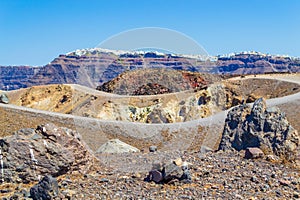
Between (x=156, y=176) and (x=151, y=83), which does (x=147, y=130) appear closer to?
(x=156, y=176)

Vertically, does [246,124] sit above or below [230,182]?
above

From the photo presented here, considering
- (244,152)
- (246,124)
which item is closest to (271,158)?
(244,152)

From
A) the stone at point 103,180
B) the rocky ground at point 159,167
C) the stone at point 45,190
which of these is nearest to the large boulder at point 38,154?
the rocky ground at point 159,167

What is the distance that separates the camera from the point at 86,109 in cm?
4125

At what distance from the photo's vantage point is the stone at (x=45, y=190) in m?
12.0

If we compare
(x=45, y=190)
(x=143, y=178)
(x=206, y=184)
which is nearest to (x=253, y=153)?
(x=206, y=184)

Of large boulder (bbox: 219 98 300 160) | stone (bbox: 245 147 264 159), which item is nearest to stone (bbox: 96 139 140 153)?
large boulder (bbox: 219 98 300 160)

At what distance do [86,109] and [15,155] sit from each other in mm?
27578

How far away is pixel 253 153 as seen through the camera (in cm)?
1522

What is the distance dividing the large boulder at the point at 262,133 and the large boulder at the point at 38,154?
6.43 m

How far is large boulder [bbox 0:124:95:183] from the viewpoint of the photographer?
13.6m

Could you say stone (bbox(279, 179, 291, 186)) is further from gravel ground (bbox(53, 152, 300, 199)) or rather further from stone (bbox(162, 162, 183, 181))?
stone (bbox(162, 162, 183, 181))

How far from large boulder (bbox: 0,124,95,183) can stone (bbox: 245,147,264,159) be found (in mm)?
5973

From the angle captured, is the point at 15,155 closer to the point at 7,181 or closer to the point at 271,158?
the point at 7,181
